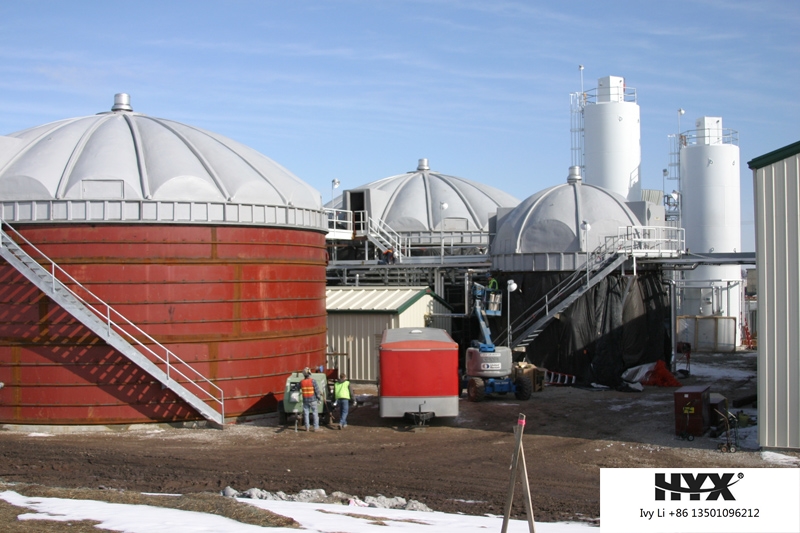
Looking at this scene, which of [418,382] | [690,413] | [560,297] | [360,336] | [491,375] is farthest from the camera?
[560,297]

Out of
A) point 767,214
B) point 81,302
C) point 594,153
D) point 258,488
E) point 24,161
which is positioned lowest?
point 258,488

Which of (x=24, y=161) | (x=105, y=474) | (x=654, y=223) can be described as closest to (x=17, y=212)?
(x=24, y=161)

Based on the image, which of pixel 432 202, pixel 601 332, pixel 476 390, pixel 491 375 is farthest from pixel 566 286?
pixel 432 202

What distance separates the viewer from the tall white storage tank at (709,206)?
161ft

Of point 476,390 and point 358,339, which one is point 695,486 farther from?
point 358,339

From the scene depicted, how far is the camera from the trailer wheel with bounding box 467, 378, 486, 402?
88.5 ft

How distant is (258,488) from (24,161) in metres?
12.7

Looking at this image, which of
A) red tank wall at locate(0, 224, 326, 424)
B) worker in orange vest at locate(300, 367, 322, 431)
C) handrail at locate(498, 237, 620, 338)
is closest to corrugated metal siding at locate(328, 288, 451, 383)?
handrail at locate(498, 237, 620, 338)

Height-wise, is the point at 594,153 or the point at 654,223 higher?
the point at 594,153

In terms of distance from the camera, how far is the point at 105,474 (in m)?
17.2

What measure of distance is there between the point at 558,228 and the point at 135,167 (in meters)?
16.8

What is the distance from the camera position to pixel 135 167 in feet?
76.6

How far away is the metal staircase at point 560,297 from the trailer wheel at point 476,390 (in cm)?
477

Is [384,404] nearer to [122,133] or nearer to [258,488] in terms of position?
[258,488]
